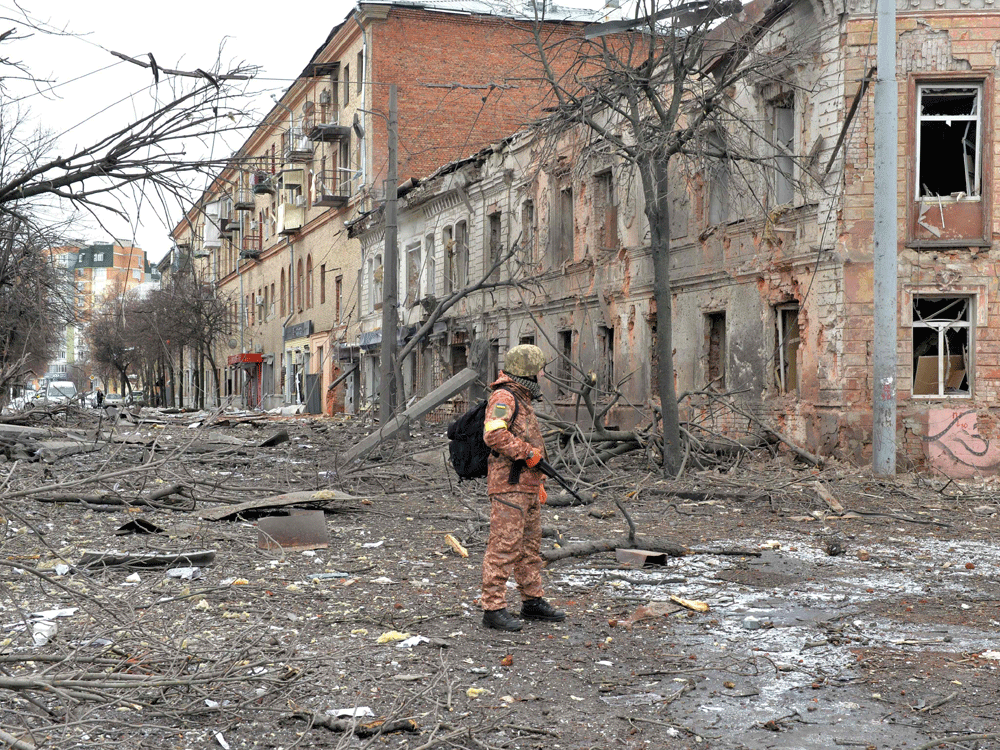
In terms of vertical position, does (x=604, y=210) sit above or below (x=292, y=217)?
below

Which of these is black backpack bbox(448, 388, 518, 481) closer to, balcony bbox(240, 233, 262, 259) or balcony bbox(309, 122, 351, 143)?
balcony bbox(309, 122, 351, 143)

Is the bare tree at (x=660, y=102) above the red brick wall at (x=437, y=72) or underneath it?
underneath

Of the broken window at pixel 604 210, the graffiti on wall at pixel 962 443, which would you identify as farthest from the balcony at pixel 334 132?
the graffiti on wall at pixel 962 443

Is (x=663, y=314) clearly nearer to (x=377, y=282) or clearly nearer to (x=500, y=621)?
(x=500, y=621)

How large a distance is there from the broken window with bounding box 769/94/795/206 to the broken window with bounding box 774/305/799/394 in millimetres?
1745

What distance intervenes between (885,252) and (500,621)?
9500 mm

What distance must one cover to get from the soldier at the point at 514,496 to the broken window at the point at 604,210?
16.1m

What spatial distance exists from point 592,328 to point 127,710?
61.4 feet

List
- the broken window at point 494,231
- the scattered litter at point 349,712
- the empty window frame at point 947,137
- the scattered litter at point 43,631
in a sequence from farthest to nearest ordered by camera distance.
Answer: the broken window at point 494,231 < the empty window frame at point 947,137 < the scattered litter at point 43,631 < the scattered litter at point 349,712

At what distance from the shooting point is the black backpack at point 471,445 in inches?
258

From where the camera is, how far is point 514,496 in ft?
21.0

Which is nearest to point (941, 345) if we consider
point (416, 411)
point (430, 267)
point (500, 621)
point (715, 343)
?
point (715, 343)

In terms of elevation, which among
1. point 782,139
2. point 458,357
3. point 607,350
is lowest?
point 607,350

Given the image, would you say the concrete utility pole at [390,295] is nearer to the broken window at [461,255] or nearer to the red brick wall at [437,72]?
the broken window at [461,255]
